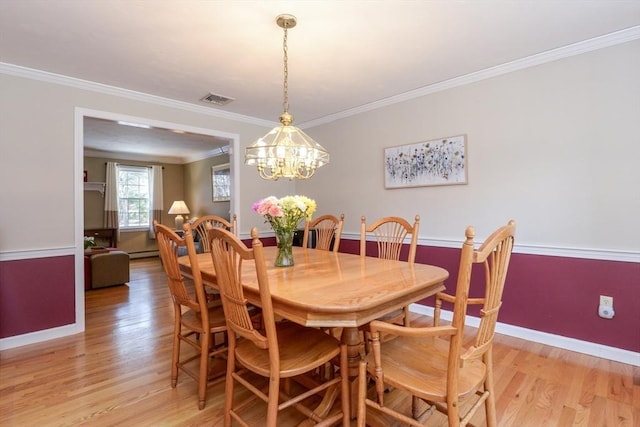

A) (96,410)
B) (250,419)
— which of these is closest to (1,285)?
(96,410)

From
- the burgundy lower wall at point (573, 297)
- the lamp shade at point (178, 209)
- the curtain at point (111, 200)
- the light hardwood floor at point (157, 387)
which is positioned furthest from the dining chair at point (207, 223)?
the curtain at point (111, 200)

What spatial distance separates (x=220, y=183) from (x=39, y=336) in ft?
13.6

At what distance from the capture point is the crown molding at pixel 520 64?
2.25 metres

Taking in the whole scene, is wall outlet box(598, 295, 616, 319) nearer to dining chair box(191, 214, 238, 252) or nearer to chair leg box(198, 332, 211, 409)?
chair leg box(198, 332, 211, 409)

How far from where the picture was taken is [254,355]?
1.47 meters

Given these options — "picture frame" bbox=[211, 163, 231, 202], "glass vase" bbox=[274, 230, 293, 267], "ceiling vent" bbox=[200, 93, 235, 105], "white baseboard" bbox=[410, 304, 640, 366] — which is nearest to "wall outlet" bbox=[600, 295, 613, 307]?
"white baseboard" bbox=[410, 304, 640, 366]

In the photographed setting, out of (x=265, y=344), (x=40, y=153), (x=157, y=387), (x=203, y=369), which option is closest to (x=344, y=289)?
(x=265, y=344)

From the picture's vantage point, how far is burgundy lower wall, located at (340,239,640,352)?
88.4 inches

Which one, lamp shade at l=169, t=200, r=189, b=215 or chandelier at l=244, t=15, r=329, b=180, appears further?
lamp shade at l=169, t=200, r=189, b=215

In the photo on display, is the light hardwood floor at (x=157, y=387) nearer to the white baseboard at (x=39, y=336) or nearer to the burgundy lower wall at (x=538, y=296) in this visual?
the white baseboard at (x=39, y=336)

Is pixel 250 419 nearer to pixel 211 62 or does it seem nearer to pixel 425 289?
pixel 425 289

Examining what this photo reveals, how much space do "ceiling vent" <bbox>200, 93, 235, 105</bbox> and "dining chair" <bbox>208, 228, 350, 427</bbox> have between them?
2.40 meters

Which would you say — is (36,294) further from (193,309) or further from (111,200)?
(111,200)

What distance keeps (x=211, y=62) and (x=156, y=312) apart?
8.55 feet
